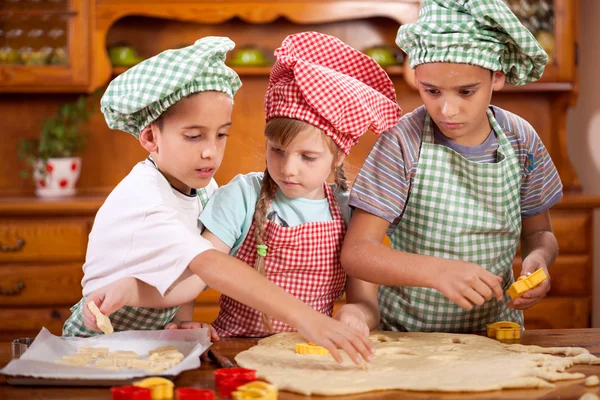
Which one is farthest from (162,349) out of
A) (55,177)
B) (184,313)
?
(55,177)

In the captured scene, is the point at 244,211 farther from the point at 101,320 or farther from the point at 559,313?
the point at 559,313

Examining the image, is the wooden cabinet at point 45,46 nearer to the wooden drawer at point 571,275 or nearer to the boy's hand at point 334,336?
the wooden drawer at point 571,275

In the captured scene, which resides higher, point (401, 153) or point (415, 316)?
point (401, 153)

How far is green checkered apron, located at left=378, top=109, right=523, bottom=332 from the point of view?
53.8 inches

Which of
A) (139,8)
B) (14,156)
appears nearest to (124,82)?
(139,8)

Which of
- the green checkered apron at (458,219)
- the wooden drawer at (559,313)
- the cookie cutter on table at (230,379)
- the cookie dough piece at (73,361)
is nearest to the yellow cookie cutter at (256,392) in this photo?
the cookie cutter on table at (230,379)

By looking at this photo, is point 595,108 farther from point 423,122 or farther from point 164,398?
point 164,398

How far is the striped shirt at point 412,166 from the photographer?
4.34 ft

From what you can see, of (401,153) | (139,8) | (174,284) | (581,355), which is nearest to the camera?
(581,355)

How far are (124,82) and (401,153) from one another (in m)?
0.49

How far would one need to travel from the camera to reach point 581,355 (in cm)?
107

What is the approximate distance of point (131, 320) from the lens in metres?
1.33

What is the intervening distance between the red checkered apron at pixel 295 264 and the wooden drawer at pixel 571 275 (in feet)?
5.47

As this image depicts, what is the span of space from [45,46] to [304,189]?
6.56 ft
